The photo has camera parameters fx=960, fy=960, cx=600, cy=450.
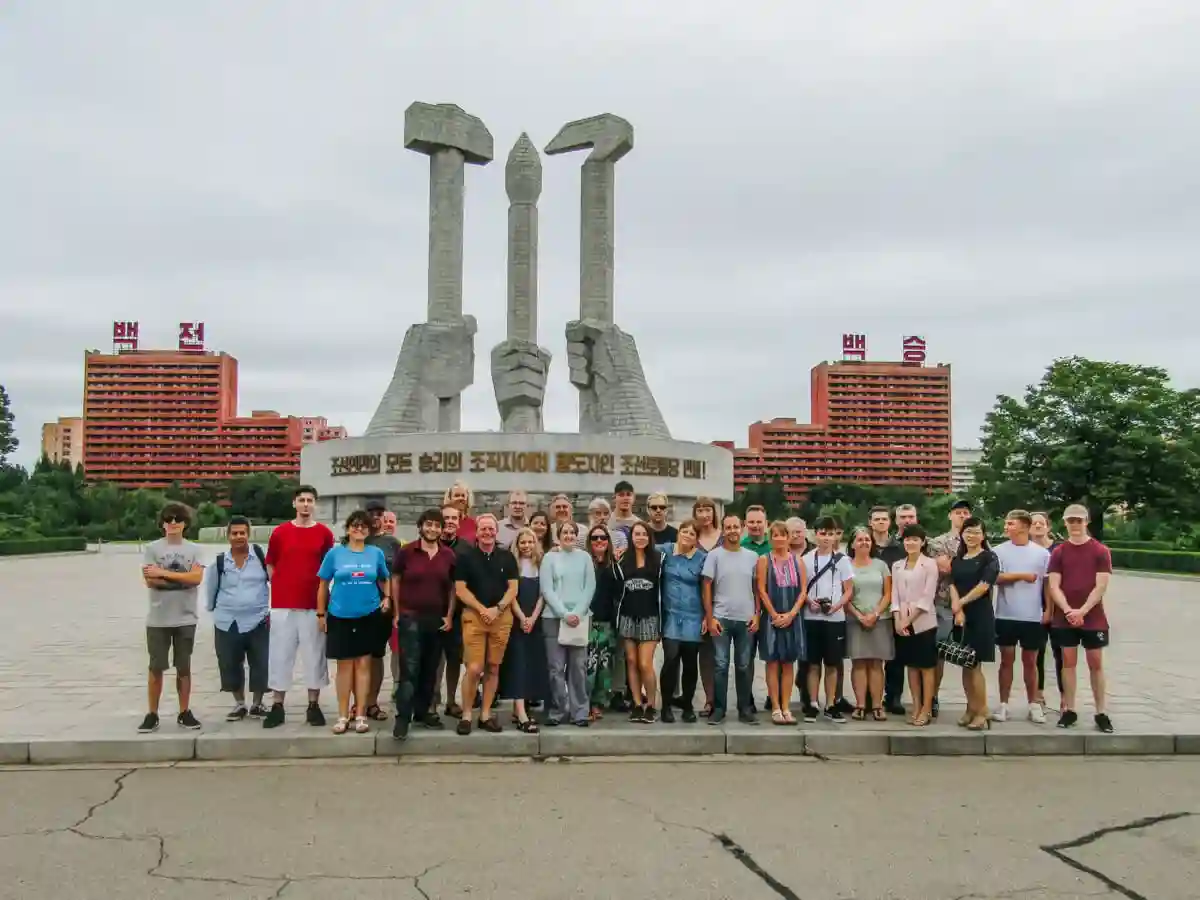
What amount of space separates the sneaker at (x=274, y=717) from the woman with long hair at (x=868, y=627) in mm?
3780

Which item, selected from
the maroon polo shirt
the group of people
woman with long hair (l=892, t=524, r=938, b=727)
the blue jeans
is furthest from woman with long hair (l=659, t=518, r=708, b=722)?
the maroon polo shirt

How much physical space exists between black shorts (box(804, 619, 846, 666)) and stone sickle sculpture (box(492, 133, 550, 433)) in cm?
1286

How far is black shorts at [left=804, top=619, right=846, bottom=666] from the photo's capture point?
6.51 meters

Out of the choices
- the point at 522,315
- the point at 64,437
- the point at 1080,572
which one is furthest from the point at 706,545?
the point at 64,437

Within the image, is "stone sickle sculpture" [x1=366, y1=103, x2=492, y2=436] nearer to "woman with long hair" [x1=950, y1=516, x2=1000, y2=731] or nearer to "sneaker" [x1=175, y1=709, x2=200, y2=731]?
"sneaker" [x1=175, y1=709, x2=200, y2=731]

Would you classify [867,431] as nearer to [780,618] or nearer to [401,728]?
[780,618]

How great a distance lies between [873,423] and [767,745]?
87.5 m

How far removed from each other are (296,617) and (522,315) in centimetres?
1438

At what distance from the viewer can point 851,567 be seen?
21.8ft

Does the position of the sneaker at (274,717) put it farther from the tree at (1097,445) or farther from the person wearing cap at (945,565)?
the tree at (1097,445)

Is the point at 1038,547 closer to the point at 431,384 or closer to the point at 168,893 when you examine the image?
the point at 168,893

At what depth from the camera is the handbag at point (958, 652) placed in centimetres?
625

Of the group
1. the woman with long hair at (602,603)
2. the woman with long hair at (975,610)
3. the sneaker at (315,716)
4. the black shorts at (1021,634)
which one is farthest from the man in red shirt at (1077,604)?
the sneaker at (315,716)

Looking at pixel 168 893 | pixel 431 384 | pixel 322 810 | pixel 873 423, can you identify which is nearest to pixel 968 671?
pixel 322 810
